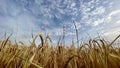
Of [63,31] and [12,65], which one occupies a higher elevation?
[63,31]

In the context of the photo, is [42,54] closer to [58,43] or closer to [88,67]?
[58,43]

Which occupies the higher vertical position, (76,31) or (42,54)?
(76,31)

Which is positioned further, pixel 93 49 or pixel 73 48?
pixel 73 48

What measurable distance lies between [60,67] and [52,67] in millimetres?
117

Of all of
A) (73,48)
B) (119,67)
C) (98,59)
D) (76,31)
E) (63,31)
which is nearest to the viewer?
(119,67)

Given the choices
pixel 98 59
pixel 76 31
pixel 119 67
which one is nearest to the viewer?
pixel 119 67

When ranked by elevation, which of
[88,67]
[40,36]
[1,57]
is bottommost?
[88,67]

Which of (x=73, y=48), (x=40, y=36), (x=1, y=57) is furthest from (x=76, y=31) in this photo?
(x=1, y=57)

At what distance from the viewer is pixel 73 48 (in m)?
4.14

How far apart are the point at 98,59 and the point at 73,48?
1334 millimetres

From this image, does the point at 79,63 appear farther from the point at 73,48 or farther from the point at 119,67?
the point at 73,48

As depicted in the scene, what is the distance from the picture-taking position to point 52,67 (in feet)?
10.0

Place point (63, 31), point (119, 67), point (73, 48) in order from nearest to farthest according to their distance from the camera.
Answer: point (119, 67)
point (63, 31)
point (73, 48)

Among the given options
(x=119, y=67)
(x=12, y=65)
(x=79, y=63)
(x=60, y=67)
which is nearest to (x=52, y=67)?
(x=60, y=67)
